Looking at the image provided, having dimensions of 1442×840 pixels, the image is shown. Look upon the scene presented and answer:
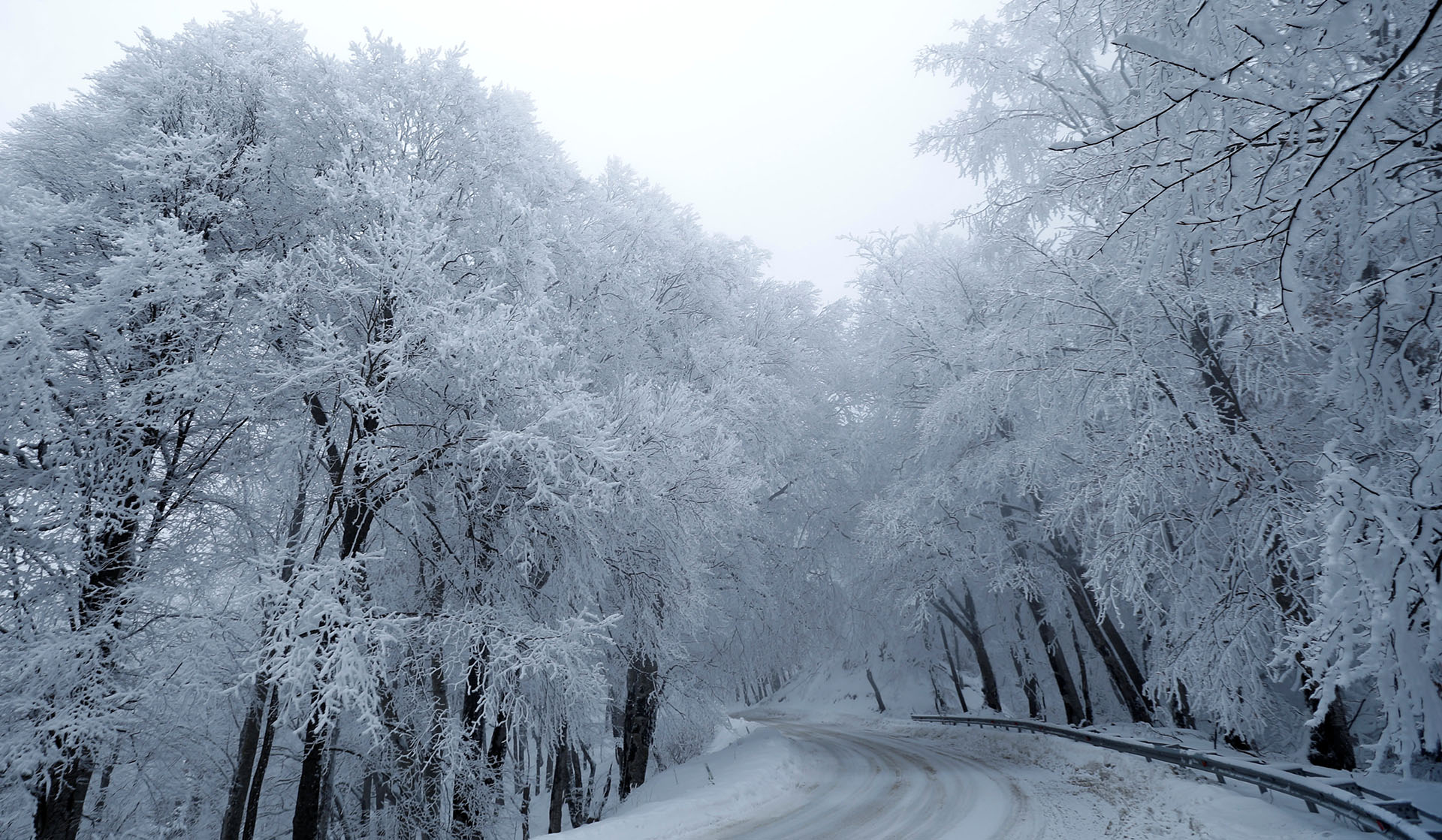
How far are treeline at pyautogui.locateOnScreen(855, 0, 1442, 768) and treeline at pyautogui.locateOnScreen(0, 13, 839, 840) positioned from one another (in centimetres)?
543

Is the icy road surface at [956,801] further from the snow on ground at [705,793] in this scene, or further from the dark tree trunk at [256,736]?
the dark tree trunk at [256,736]

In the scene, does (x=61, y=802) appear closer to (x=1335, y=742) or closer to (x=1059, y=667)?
(x=1335, y=742)

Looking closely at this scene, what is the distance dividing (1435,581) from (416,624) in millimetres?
9377

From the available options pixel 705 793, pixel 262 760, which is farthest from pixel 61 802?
pixel 705 793

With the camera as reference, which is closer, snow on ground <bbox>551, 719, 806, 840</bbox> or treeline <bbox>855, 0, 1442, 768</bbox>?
treeline <bbox>855, 0, 1442, 768</bbox>

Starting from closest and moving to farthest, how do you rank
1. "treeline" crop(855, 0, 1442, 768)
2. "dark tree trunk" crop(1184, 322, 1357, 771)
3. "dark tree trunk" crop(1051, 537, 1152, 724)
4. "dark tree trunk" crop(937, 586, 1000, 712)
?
"treeline" crop(855, 0, 1442, 768), "dark tree trunk" crop(1184, 322, 1357, 771), "dark tree trunk" crop(1051, 537, 1152, 724), "dark tree trunk" crop(937, 586, 1000, 712)

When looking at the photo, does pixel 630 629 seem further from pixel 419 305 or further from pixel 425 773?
pixel 419 305

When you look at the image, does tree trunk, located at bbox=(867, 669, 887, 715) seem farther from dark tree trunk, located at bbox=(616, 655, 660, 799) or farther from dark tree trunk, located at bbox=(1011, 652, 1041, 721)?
dark tree trunk, located at bbox=(616, 655, 660, 799)

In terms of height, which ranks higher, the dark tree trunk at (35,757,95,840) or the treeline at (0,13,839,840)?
the treeline at (0,13,839,840)

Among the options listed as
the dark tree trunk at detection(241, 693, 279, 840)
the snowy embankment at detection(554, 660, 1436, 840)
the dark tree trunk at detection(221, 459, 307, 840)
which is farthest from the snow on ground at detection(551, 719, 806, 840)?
the dark tree trunk at detection(221, 459, 307, 840)

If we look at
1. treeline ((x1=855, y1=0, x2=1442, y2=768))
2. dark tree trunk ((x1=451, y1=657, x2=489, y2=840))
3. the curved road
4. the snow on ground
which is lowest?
the curved road

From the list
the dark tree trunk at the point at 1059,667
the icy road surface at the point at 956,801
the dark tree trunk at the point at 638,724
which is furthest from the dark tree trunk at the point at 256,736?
the dark tree trunk at the point at 1059,667

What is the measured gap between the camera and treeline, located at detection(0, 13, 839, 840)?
6.02 metres

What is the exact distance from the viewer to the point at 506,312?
24.1 feet
